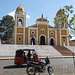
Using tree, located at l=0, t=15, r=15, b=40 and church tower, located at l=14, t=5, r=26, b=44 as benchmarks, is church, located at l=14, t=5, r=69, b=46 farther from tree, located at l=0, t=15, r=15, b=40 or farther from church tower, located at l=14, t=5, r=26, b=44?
tree, located at l=0, t=15, r=15, b=40

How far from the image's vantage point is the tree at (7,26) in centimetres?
5031

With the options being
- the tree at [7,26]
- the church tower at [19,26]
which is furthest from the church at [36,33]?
the tree at [7,26]

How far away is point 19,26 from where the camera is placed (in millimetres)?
36188

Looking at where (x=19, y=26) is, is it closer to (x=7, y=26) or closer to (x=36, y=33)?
(x=36, y=33)

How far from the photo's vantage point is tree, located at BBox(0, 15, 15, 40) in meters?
50.3

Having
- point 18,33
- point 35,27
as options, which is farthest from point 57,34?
point 18,33

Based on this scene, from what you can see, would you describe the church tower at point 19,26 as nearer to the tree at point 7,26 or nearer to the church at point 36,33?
the church at point 36,33

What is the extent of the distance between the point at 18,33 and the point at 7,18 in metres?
18.9

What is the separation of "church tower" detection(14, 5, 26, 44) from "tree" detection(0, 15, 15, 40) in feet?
47.0

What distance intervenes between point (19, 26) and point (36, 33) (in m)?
5.78

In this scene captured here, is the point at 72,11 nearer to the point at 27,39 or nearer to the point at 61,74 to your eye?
the point at 61,74

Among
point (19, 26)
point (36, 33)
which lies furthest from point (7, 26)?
point (36, 33)

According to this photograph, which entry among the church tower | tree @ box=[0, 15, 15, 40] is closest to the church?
the church tower

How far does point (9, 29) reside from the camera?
1969 inches
